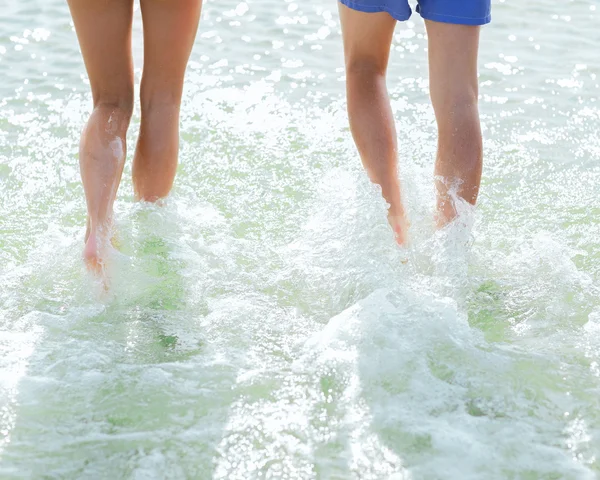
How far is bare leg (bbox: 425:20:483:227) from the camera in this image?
267cm

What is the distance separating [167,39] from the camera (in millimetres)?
2777

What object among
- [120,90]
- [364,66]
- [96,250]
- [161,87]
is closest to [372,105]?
[364,66]

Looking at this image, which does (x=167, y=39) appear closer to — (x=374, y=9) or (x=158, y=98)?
(x=158, y=98)

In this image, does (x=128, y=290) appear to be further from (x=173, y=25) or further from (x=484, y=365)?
(x=484, y=365)

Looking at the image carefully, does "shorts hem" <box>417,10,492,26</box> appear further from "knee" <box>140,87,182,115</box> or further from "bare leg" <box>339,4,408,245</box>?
"knee" <box>140,87,182,115</box>

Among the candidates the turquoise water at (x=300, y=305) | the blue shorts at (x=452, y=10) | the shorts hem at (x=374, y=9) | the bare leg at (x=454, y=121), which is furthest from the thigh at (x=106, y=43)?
the bare leg at (x=454, y=121)

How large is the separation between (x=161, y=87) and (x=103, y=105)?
0.66 feet

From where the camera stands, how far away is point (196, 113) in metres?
4.13

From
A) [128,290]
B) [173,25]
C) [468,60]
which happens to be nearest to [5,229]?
[128,290]

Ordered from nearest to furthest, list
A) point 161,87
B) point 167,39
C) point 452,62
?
point 452,62 → point 167,39 → point 161,87

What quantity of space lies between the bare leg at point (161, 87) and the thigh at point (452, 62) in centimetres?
77

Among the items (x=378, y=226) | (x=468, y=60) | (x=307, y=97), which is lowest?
(x=307, y=97)

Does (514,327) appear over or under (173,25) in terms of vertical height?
under

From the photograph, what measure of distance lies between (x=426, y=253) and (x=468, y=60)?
0.61m
